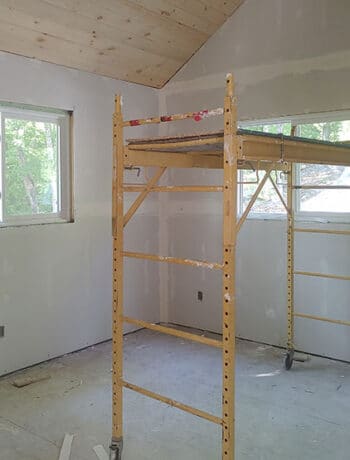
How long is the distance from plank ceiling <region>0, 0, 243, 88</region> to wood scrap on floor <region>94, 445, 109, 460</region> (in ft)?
8.94

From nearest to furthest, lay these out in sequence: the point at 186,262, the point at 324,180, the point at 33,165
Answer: the point at 186,262 → the point at 33,165 → the point at 324,180

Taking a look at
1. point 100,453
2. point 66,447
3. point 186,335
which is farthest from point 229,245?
point 66,447

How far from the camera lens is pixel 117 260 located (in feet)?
8.24

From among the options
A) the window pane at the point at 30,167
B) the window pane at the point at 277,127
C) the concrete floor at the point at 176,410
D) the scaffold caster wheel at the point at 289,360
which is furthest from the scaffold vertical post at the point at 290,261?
the window pane at the point at 30,167

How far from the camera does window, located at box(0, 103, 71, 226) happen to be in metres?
3.71

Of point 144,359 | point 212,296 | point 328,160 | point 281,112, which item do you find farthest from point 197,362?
point 281,112

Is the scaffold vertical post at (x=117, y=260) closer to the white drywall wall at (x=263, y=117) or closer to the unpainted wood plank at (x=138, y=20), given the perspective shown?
the unpainted wood plank at (x=138, y=20)

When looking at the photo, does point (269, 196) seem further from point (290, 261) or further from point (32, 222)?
point (32, 222)

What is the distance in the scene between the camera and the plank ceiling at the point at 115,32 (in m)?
3.38

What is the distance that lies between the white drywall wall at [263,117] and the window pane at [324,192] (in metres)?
0.25

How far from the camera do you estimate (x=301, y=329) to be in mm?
4188

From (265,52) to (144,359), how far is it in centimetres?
277

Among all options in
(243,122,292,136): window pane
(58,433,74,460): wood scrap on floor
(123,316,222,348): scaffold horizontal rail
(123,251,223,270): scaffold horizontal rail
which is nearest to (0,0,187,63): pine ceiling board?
Answer: (243,122,292,136): window pane

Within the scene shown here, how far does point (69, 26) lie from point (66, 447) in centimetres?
280
